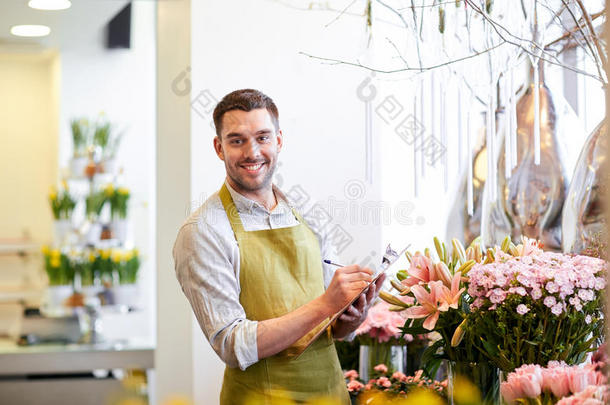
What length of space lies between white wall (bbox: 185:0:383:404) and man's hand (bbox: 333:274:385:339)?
16.9 inches

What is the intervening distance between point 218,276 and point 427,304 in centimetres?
42

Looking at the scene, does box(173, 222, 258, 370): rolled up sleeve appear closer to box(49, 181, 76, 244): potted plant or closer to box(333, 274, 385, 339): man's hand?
box(333, 274, 385, 339): man's hand

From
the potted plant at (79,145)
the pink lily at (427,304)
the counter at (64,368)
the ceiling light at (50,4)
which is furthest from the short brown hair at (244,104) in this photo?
the potted plant at (79,145)

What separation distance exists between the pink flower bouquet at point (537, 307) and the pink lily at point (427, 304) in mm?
78

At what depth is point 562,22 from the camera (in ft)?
5.56

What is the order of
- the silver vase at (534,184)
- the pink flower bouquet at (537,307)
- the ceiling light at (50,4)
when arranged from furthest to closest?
the ceiling light at (50,4) → the silver vase at (534,184) → the pink flower bouquet at (537,307)

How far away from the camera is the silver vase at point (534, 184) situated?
1.73 m

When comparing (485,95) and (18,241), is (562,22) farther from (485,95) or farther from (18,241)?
(18,241)

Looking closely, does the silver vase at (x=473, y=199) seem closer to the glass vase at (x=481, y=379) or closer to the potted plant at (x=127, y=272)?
the glass vase at (x=481, y=379)

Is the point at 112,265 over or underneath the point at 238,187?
underneath

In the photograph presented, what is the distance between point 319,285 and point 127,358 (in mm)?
2489

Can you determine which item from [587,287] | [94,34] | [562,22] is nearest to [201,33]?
[562,22]

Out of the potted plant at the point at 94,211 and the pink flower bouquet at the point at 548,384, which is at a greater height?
the potted plant at the point at 94,211

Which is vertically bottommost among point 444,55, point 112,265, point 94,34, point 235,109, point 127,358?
point 127,358
